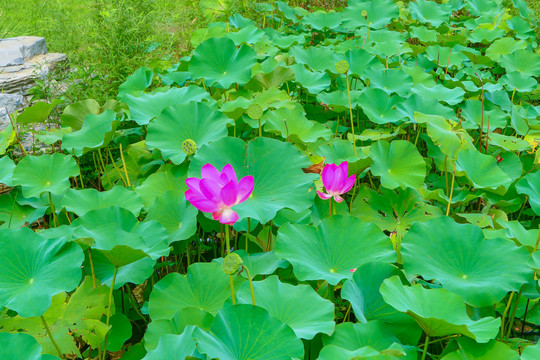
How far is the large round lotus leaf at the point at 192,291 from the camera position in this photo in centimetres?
122

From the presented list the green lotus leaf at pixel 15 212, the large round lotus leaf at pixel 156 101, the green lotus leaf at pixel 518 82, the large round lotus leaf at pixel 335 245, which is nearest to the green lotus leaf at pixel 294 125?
the large round lotus leaf at pixel 156 101

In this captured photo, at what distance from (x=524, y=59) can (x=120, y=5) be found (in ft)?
7.56

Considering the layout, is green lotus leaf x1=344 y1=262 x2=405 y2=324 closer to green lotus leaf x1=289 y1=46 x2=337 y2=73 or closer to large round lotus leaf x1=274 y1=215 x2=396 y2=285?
large round lotus leaf x1=274 y1=215 x2=396 y2=285

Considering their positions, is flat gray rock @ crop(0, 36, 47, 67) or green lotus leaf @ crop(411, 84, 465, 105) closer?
green lotus leaf @ crop(411, 84, 465, 105)

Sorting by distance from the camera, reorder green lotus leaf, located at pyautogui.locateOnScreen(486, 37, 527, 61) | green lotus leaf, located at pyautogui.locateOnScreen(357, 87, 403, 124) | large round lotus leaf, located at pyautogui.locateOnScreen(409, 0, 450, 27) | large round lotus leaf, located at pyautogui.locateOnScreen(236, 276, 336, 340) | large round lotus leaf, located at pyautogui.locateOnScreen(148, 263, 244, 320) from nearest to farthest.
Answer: large round lotus leaf, located at pyautogui.locateOnScreen(236, 276, 336, 340) < large round lotus leaf, located at pyautogui.locateOnScreen(148, 263, 244, 320) < green lotus leaf, located at pyautogui.locateOnScreen(357, 87, 403, 124) < green lotus leaf, located at pyautogui.locateOnScreen(486, 37, 527, 61) < large round lotus leaf, located at pyautogui.locateOnScreen(409, 0, 450, 27)

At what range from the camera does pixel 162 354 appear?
967 millimetres

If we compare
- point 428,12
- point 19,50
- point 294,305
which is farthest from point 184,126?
point 428,12

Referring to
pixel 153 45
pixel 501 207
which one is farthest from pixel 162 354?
pixel 153 45

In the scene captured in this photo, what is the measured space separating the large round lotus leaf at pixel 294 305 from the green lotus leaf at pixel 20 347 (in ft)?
1.37

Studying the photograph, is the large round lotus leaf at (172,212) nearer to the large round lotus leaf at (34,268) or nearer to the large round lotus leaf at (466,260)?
the large round lotus leaf at (34,268)

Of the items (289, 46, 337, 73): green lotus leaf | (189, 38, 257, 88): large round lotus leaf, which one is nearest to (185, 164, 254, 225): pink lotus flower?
(189, 38, 257, 88): large round lotus leaf

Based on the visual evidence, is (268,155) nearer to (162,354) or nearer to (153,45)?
(162,354)

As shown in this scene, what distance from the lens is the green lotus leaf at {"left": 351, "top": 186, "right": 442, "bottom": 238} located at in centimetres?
160

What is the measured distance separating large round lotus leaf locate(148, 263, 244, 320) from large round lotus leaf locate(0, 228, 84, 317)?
0.66 ft
